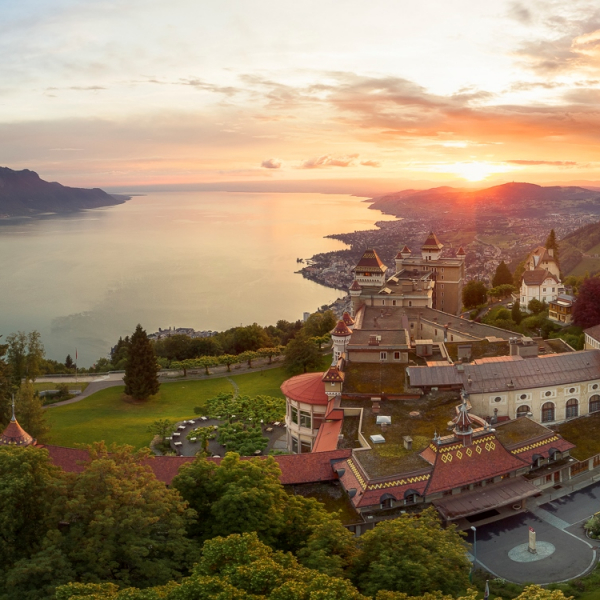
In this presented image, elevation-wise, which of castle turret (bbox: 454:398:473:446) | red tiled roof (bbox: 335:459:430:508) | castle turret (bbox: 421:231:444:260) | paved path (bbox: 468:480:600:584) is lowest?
paved path (bbox: 468:480:600:584)

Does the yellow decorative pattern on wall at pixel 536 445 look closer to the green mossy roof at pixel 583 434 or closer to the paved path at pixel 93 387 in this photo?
the green mossy roof at pixel 583 434

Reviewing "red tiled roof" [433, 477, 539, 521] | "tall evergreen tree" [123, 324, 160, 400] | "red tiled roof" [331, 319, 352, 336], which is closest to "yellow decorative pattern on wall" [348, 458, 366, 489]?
"red tiled roof" [433, 477, 539, 521]

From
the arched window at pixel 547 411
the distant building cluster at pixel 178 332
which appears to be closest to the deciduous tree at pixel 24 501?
the arched window at pixel 547 411

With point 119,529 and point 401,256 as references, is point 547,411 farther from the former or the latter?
point 401,256

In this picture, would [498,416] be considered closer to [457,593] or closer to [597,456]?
[597,456]

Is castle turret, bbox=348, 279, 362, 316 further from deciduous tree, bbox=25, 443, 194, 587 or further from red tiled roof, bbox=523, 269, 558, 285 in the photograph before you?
deciduous tree, bbox=25, 443, 194, 587

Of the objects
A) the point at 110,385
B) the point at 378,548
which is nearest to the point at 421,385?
the point at 378,548
